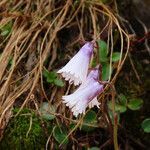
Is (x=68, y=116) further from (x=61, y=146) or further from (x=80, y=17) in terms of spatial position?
(x=80, y=17)

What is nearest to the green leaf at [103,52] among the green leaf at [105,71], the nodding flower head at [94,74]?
the green leaf at [105,71]

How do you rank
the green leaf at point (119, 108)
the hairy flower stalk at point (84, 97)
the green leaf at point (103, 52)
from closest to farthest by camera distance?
the hairy flower stalk at point (84, 97), the green leaf at point (119, 108), the green leaf at point (103, 52)

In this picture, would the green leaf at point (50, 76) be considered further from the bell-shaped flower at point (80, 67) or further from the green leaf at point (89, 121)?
the bell-shaped flower at point (80, 67)

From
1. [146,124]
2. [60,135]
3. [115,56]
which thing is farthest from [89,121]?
[115,56]

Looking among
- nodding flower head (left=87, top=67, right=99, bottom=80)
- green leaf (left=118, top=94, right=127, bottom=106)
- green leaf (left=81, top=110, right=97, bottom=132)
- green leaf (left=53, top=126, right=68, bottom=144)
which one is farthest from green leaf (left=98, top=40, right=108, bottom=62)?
nodding flower head (left=87, top=67, right=99, bottom=80)

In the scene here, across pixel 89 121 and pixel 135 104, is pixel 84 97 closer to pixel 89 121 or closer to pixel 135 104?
pixel 89 121

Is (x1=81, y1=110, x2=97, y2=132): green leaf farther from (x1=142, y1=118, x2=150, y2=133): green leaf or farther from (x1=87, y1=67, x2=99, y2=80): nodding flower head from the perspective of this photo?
(x1=87, y1=67, x2=99, y2=80): nodding flower head
